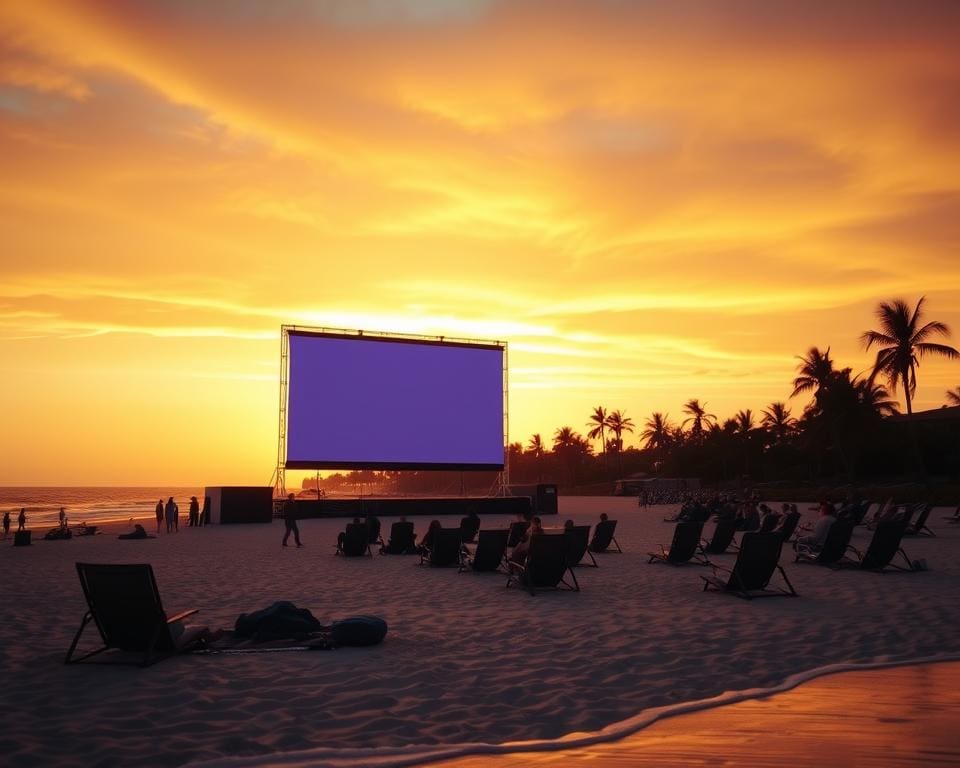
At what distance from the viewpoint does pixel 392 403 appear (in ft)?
108

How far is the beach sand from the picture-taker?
4.23 meters

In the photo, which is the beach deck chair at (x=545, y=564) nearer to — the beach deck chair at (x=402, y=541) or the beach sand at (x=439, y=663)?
the beach sand at (x=439, y=663)

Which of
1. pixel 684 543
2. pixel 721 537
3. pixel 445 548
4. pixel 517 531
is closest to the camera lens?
pixel 684 543

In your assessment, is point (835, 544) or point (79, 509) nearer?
point (835, 544)

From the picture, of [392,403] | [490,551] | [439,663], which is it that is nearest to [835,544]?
[490,551]

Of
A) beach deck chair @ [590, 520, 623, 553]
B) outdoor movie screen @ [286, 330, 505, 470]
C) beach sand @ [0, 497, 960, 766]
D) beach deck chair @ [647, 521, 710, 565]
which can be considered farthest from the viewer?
outdoor movie screen @ [286, 330, 505, 470]

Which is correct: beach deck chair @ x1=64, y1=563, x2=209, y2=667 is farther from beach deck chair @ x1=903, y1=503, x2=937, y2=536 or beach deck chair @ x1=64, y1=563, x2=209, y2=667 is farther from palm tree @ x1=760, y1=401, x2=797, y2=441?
palm tree @ x1=760, y1=401, x2=797, y2=441

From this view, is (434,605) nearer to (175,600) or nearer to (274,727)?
(175,600)

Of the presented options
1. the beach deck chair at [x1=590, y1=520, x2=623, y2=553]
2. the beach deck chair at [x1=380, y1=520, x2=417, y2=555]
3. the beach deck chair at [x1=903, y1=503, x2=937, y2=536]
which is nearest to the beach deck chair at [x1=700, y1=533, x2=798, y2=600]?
the beach deck chair at [x1=590, y1=520, x2=623, y2=553]

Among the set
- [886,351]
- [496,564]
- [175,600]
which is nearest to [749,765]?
[175,600]

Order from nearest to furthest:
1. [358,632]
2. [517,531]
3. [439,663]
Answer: [439,663] < [358,632] < [517,531]

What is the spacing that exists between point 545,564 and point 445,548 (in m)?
3.41

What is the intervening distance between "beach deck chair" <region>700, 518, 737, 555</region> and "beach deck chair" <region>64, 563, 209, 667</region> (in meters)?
10.6

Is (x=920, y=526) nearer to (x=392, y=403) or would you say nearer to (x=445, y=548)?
(x=445, y=548)
